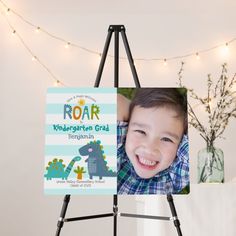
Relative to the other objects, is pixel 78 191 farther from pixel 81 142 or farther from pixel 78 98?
pixel 78 98

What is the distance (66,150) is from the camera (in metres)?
1.71

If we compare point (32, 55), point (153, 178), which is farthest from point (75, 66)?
point (153, 178)

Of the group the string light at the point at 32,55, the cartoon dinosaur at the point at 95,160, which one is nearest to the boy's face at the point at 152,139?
the cartoon dinosaur at the point at 95,160

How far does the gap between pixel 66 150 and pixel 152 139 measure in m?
0.34

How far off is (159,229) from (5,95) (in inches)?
53.9

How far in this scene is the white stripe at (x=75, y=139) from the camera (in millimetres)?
1716

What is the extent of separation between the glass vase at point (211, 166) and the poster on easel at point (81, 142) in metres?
0.63

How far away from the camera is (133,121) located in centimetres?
172

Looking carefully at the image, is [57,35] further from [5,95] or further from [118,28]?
[118,28]

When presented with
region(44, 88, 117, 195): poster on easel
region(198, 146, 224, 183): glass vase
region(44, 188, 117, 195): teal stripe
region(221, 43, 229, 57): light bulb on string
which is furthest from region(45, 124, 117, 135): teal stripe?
region(221, 43, 229, 57): light bulb on string

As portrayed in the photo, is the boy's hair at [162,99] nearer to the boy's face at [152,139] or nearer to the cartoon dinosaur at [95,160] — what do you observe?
the boy's face at [152,139]

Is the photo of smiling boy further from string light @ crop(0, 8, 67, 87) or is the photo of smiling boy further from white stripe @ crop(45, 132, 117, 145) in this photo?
string light @ crop(0, 8, 67, 87)

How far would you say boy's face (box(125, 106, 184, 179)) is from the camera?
1710 mm

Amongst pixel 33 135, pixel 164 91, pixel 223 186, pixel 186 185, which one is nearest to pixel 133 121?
pixel 164 91
